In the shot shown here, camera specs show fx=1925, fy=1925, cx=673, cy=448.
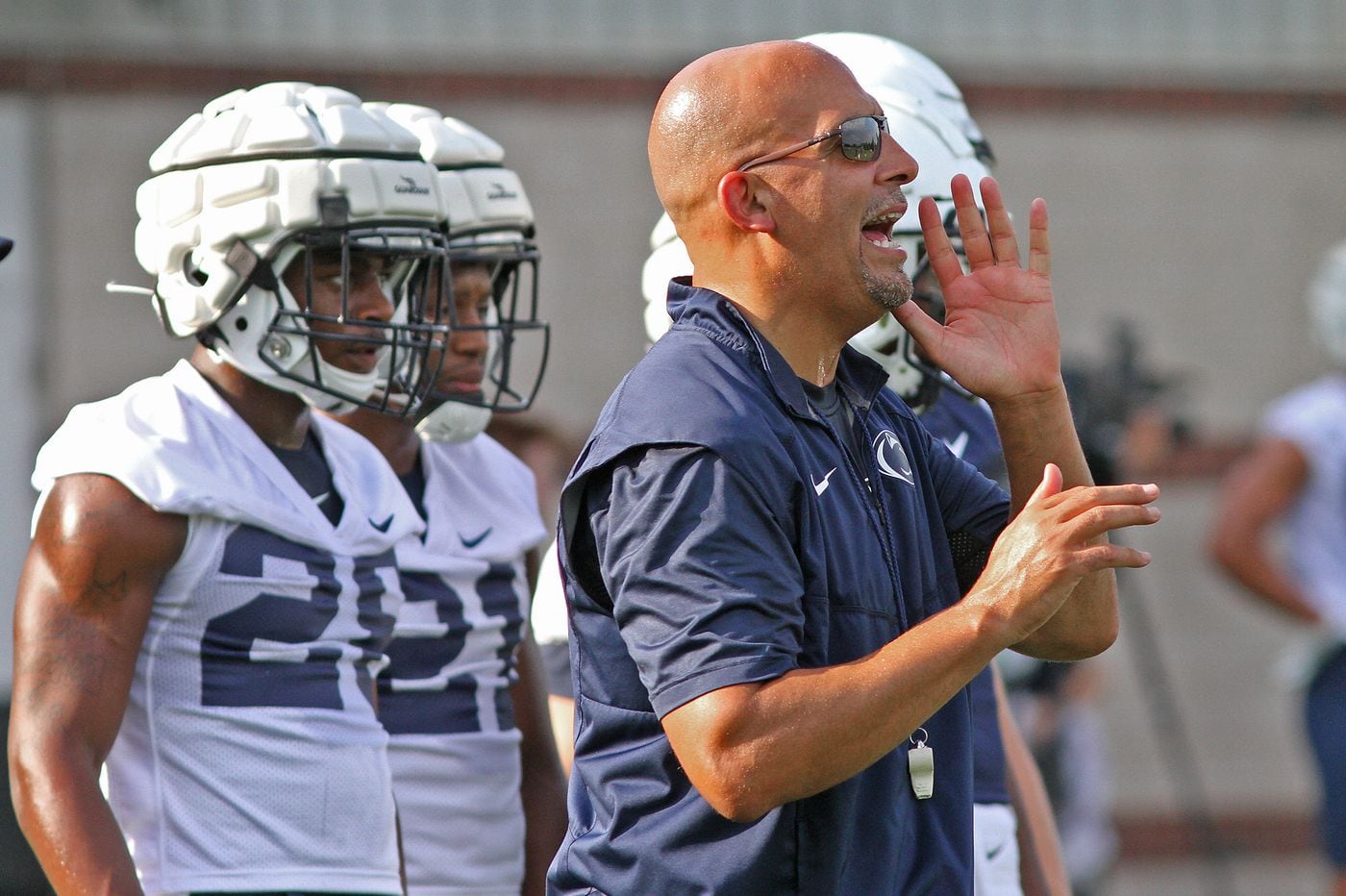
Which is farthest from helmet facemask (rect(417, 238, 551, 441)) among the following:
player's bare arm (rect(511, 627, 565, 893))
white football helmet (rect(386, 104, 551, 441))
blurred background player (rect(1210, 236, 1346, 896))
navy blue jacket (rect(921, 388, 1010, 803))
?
blurred background player (rect(1210, 236, 1346, 896))

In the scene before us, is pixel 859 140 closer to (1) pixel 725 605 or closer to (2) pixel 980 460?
(1) pixel 725 605

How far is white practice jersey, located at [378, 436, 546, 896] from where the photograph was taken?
3795 mm

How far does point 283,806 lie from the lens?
3.27m

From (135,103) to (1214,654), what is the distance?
6578 mm

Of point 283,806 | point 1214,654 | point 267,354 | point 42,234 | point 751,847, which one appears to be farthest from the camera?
point 1214,654

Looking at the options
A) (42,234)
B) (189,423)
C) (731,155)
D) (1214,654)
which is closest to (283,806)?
(189,423)

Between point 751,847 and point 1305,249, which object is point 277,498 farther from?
point 1305,249

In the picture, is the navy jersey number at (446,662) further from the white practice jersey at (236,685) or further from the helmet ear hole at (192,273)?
the helmet ear hole at (192,273)

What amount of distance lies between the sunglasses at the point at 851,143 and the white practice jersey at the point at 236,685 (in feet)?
3.79

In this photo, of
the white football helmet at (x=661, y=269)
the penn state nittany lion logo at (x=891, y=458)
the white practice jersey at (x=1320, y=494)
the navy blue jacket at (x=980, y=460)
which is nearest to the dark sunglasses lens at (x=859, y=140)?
the penn state nittany lion logo at (x=891, y=458)

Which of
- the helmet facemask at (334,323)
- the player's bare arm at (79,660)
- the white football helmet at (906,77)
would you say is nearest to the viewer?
the player's bare arm at (79,660)

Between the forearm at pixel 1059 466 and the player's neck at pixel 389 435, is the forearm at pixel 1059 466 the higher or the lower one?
the higher one

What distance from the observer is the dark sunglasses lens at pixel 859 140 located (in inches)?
105

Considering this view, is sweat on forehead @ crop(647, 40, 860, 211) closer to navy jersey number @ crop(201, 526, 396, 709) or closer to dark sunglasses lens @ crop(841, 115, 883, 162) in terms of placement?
dark sunglasses lens @ crop(841, 115, 883, 162)
